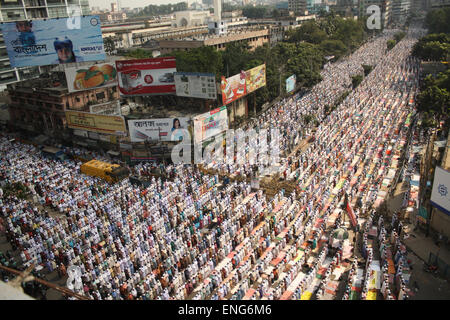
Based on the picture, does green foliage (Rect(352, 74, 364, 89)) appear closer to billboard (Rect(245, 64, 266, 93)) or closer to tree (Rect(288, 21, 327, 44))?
billboard (Rect(245, 64, 266, 93))

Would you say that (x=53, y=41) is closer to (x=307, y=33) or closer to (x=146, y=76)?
(x=146, y=76)

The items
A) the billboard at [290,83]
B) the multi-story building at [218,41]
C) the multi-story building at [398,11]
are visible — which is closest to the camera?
the billboard at [290,83]

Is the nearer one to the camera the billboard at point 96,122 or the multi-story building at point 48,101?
the billboard at point 96,122

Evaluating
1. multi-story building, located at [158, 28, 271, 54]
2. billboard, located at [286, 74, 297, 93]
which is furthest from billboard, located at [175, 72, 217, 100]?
Answer: multi-story building, located at [158, 28, 271, 54]

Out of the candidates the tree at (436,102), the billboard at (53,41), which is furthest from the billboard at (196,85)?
the tree at (436,102)

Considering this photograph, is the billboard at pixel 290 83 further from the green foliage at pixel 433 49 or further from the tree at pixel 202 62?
the green foliage at pixel 433 49
